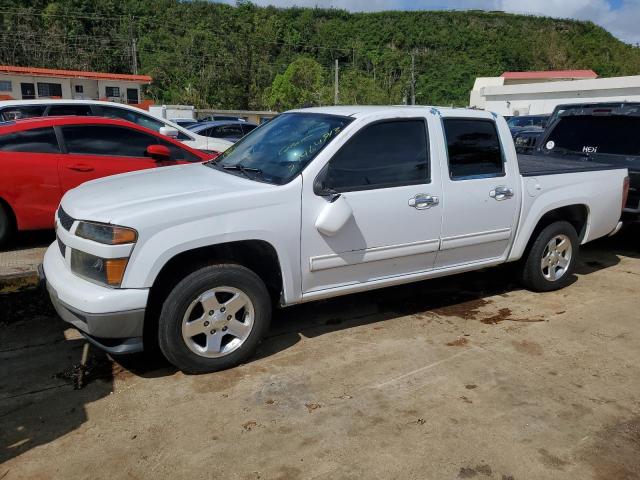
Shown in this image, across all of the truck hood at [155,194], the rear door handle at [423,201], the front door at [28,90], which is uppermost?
the front door at [28,90]

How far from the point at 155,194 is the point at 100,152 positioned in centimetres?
328

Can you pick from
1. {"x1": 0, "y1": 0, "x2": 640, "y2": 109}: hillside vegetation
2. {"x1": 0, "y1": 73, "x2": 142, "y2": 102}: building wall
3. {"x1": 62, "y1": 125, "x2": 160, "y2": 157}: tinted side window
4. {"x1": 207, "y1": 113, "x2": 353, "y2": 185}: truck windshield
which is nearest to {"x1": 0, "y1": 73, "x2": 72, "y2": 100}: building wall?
{"x1": 0, "y1": 73, "x2": 142, "y2": 102}: building wall

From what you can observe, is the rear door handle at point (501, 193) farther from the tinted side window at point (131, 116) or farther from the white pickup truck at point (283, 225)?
the tinted side window at point (131, 116)

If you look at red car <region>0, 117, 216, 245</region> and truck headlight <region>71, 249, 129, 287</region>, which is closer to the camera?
truck headlight <region>71, 249, 129, 287</region>

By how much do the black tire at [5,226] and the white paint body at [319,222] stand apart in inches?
96.4

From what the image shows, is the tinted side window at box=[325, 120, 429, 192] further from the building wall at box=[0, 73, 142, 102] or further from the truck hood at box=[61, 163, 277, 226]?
the building wall at box=[0, 73, 142, 102]

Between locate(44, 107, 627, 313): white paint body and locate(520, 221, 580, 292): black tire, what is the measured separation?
24cm

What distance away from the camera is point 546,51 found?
312 feet

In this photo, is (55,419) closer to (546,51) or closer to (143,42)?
(143,42)

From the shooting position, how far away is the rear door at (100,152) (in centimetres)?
635

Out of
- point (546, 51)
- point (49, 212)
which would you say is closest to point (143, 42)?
point (546, 51)

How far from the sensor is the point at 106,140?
6.67 m

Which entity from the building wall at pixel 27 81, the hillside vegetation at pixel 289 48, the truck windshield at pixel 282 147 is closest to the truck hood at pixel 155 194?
the truck windshield at pixel 282 147

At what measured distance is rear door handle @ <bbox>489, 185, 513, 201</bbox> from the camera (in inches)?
189
